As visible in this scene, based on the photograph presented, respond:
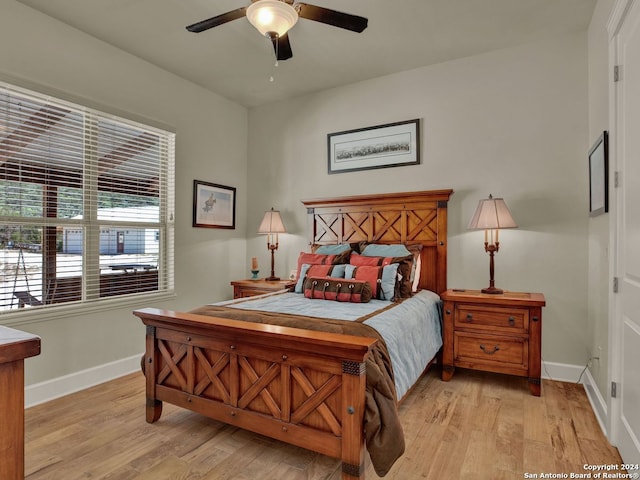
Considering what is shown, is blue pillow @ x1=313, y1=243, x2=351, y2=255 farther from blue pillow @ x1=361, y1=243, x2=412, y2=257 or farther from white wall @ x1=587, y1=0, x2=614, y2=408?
white wall @ x1=587, y1=0, x2=614, y2=408

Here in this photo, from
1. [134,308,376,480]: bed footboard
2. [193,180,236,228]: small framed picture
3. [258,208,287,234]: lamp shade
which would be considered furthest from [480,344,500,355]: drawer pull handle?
[193,180,236,228]: small framed picture

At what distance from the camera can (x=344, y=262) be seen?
11.7 feet

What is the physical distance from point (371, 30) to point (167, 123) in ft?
7.01

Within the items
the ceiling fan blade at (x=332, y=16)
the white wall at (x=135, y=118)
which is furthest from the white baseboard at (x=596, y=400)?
the white wall at (x=135, y=118)

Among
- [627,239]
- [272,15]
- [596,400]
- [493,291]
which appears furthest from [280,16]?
[596,400]

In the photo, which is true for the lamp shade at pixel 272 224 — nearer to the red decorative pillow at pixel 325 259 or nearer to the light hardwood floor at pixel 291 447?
the red decorative pillow at pixel 325 259

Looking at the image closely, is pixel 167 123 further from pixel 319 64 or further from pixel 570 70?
pixel 570 70

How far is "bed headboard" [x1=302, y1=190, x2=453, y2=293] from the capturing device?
11.7 ft

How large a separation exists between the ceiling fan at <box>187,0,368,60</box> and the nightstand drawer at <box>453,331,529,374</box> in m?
2.41

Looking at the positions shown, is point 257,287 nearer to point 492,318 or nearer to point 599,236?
point 492,318

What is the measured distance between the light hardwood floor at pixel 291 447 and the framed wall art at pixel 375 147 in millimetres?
2255

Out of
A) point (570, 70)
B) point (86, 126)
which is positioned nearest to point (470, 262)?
point (570, 70)

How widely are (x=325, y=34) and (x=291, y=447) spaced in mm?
3058

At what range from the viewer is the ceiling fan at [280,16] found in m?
1.97
